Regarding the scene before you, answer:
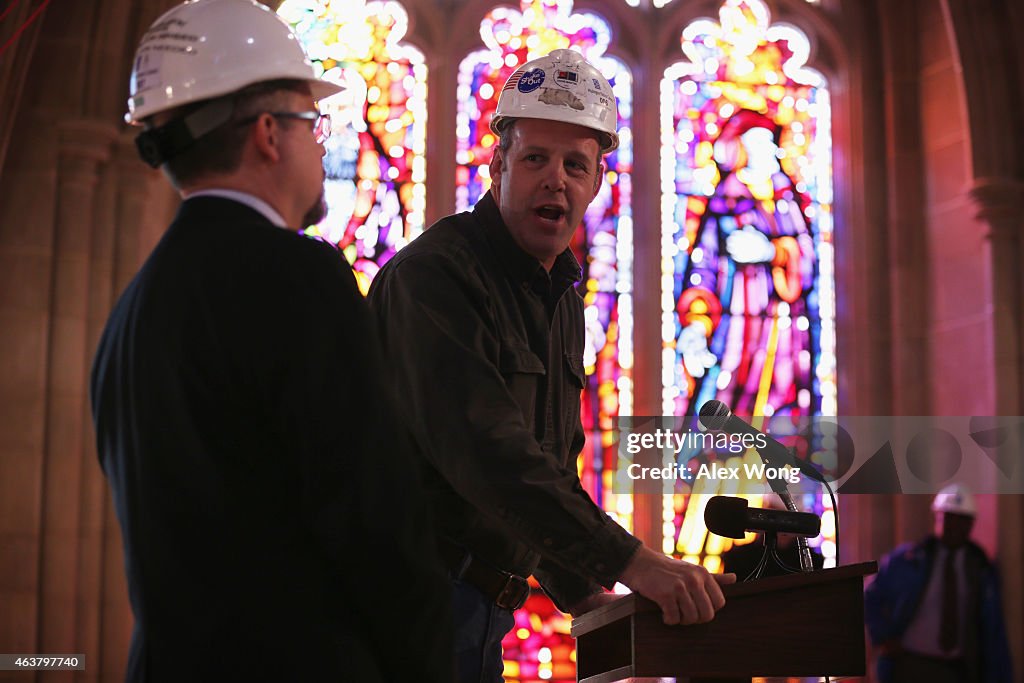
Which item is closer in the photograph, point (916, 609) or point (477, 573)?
point (477, 573)

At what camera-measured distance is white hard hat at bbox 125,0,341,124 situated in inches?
62.8

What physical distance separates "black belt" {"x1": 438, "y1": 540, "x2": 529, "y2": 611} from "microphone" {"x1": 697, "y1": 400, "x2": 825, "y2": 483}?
415 mm

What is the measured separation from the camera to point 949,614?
5941mm

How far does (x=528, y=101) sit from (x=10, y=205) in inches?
168

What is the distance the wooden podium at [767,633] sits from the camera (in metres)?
1.90

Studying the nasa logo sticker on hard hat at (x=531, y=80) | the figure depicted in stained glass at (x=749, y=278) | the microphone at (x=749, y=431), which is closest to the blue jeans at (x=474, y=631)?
the microphone at (x=749, y=431)

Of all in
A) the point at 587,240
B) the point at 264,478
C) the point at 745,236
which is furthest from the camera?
the point at 745,236

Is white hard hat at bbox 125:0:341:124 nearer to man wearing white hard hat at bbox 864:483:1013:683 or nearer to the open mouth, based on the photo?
the open mouth

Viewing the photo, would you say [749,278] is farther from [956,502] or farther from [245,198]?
[245,198]

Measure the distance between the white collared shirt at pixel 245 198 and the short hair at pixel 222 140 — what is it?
24 mm

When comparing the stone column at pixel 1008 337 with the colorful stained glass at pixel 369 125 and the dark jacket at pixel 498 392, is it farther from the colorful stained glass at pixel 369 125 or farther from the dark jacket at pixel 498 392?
the dark jacket at pixel 498 392

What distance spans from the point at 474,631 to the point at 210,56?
1.06m

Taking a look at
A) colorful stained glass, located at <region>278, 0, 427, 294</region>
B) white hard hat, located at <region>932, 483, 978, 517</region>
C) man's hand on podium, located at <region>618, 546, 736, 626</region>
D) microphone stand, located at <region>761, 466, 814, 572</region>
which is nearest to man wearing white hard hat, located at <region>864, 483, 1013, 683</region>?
white hard hat, located at <region>932, 483, 978, 517</region>

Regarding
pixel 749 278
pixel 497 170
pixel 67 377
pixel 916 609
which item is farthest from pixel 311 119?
pixel 749 278
